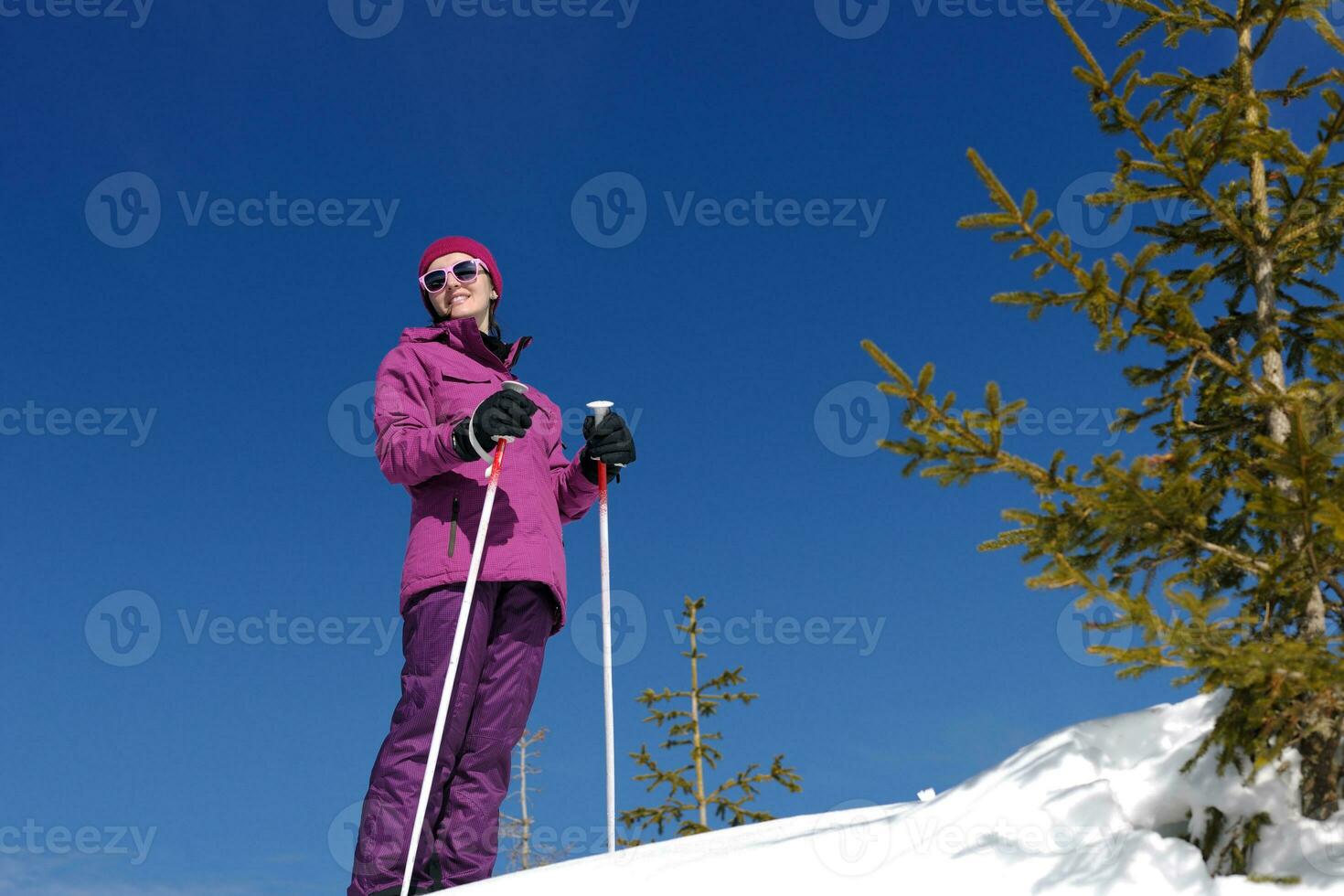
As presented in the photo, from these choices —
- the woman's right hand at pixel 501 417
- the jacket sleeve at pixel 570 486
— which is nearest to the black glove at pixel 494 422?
the woman's right hand at pixel 501 417

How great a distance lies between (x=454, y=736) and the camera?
17.8 feet

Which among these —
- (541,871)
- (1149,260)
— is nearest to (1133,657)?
(1149,260)

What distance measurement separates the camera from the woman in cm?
520

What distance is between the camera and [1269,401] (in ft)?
13.5

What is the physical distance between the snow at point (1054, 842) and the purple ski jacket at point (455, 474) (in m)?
1.67

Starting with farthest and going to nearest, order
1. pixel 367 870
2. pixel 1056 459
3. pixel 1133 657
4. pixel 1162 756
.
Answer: pixel 367 870 < pixel 1162 756 < pixel 1056 459 < pixel 1133 657

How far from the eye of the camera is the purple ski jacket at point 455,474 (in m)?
5.52

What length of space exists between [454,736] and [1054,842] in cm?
297

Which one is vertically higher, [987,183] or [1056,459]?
[987,183]

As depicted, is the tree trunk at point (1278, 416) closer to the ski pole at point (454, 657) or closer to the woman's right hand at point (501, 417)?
the woman's right hand at point (501, 417)

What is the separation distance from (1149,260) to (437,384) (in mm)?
3740

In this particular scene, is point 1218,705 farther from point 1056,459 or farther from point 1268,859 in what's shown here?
point 1056,459

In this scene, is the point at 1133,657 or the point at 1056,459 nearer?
the point at 1133,657

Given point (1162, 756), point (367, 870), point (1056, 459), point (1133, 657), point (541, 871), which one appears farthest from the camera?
point (367, 870)
